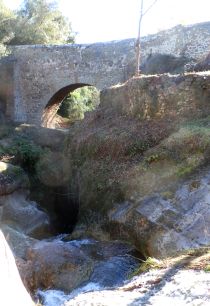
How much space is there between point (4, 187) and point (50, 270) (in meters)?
4.65

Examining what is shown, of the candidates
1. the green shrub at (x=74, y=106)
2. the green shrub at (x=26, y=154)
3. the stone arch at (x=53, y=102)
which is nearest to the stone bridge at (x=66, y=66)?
the stone arch at (x=53, y=102)

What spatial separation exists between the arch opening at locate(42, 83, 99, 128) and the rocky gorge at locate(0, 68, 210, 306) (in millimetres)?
7640

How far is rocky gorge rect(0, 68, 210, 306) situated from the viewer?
531 centimetres

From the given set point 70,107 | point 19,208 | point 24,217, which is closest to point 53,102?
point 70,107

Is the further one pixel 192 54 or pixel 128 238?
pixel 192 54

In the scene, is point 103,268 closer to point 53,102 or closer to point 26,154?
point 26,154

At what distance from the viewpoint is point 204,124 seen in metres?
9.46

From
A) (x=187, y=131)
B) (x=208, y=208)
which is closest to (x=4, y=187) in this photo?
(x=187, y=131)

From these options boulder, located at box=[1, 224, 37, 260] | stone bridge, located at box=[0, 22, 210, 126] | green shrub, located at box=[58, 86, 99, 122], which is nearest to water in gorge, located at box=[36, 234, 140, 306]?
boulder, located at box=[1, 224, 37, 260]

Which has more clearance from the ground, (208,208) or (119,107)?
(119,107)

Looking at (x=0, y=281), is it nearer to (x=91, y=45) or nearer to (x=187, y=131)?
(x=187, y=131)

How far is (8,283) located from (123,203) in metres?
6.34

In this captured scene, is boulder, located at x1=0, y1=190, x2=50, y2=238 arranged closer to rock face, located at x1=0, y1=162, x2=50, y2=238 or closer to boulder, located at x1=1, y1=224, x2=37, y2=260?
rock face, located at x1=0, y1=162, x2=50, y2=238

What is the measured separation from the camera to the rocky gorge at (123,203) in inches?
209
